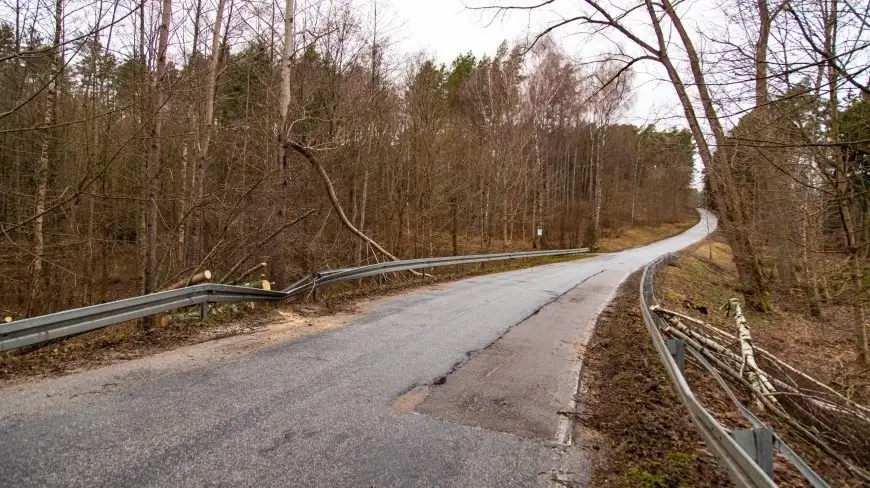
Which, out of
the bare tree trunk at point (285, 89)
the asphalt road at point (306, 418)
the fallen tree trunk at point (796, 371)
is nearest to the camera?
the asphalt road at point (306, 418)

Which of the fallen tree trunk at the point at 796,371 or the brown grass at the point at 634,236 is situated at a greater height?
the brown grass at the point at 634,236

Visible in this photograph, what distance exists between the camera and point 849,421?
15.1 ft

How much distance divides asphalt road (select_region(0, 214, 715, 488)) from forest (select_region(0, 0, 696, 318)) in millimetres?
3298

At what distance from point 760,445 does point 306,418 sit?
3.09 meters

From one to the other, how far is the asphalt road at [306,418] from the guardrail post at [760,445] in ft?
3.48

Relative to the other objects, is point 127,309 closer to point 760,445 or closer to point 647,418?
point 647,418

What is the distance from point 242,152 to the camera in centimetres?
1638

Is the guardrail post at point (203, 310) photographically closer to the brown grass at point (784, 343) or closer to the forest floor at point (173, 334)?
the forest floor at point (173, 334)

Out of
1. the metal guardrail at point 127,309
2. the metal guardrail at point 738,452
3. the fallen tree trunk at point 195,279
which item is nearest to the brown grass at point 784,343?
the metal guardrail at point 738,452

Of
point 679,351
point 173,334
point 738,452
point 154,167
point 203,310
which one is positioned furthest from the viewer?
point 154,167

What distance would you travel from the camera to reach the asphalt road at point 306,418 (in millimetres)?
2951

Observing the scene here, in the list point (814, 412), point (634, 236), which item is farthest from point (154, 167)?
point (634, 236)

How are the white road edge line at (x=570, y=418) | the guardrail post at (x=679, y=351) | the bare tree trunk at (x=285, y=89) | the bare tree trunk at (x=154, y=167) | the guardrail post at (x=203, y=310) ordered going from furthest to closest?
the bare tree trunk at (x=285, y=89) < the bare tree trunk at (x=154, y=167) < the guardrail post at (x=203, y=310) < the guardrail post at (x=679, y=351) < the white road edge line at (x=570, y=418)

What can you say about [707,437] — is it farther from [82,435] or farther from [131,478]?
[82,435]
